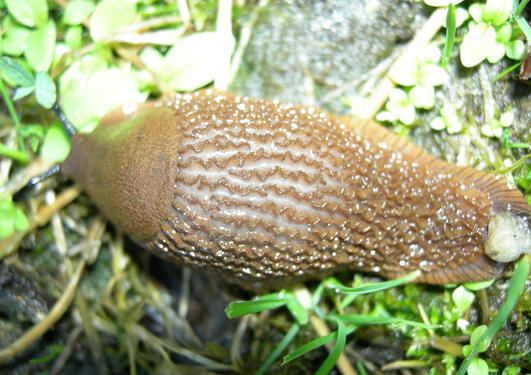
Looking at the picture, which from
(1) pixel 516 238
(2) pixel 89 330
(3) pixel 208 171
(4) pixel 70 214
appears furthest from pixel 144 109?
(1) pixel 516 238

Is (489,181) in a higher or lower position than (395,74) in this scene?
lower

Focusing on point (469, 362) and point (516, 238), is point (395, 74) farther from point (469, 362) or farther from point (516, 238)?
point (469, 362)

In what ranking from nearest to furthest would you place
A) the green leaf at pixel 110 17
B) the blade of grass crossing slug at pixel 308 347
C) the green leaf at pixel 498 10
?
the blade of grass crossing slug at pixel 308 347 < the green leaf at pixel 498 10 < the green leaf at pixel 110 17

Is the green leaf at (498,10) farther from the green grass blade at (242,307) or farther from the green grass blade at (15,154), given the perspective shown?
the green grass blade at (15,154)

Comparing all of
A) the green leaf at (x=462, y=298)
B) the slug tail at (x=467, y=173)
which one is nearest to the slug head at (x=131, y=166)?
the slug tail at (x=467, y=173)

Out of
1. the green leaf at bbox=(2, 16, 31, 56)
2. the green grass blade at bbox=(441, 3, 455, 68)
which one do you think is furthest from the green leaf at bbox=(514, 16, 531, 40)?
the green leaf at bbox=(2, 16, 31, 56)

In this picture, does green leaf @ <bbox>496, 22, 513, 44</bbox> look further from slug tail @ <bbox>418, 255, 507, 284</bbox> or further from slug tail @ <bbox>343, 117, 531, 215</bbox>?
slug tail @ <bbox>418, 255, 507, 284</bbox>

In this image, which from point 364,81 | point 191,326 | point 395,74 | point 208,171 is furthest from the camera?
→ point 191,326
